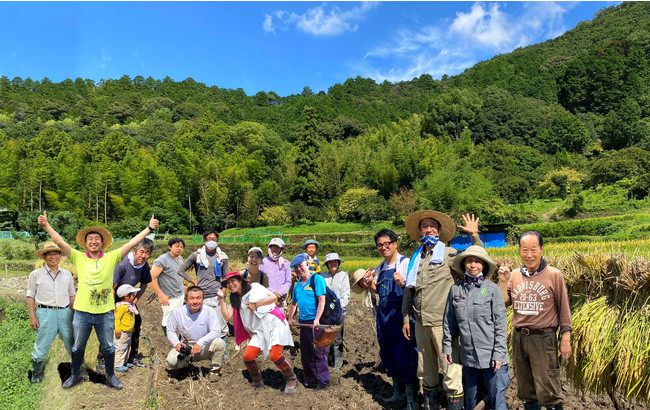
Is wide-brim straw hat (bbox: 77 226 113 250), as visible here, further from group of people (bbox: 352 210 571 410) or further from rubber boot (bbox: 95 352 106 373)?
group of people (bbox: 352 210 571 410)

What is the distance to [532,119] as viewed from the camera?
213ft

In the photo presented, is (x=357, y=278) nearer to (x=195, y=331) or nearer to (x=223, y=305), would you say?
(x=223, y=305)

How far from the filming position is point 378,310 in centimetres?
493

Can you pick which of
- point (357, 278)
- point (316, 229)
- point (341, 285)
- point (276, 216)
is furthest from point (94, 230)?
point (276, 216)

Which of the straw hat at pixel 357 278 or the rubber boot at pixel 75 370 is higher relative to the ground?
the straw hat at pixel 357 278

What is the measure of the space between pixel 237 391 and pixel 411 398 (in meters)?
1.93

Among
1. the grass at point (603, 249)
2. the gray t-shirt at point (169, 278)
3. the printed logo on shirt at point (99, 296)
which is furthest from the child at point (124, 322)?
the grass at point (603, 249)

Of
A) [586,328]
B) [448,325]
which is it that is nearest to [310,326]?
[448,325]

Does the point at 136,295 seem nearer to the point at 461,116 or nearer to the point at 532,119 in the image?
the point at 461,116

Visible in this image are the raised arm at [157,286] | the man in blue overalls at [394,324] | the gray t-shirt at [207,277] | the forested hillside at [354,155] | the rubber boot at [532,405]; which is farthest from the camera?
the forested hillside at [354,155]

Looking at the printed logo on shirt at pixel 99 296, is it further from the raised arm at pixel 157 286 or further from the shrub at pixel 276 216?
the shrub at pixel 276 216

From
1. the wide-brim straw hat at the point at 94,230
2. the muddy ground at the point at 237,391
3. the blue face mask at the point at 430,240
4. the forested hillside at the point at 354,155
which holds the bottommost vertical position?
the muddy ground at the point at 237,391

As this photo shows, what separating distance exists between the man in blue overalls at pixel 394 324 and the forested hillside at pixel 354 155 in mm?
24329

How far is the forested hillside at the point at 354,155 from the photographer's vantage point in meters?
37.5
